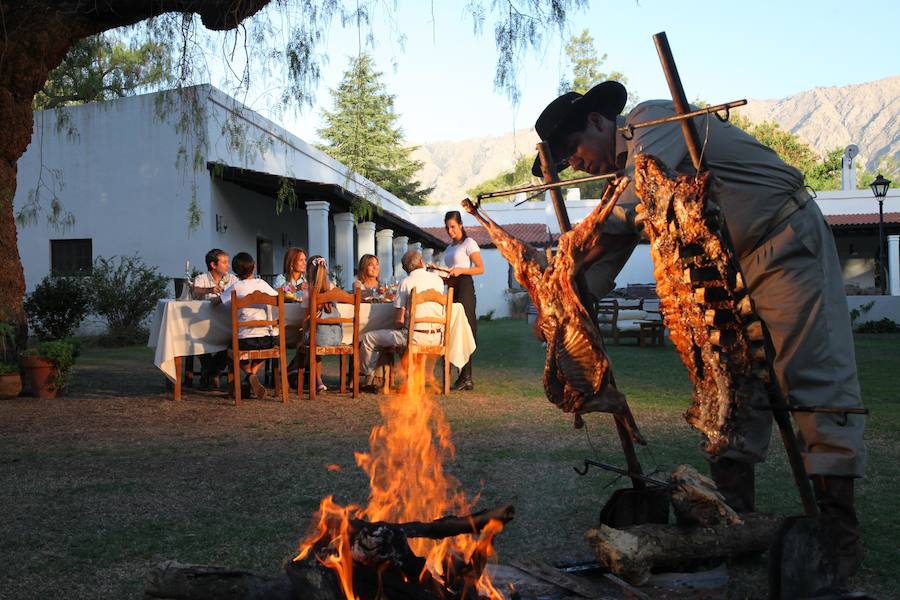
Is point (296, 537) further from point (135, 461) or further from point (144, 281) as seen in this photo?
point (144, 281)

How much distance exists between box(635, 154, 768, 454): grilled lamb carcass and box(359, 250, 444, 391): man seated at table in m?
6.30

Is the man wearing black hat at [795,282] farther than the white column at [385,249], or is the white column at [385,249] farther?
the white column at [385,249]

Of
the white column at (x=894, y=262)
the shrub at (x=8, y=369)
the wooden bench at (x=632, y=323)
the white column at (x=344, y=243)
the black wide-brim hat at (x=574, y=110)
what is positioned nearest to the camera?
the black wide-brim hat at (x=574, y=110)

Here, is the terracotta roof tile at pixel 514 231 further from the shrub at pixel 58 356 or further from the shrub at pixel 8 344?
the shrub at pixel 58 356

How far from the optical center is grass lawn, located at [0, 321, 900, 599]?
11.0 feet

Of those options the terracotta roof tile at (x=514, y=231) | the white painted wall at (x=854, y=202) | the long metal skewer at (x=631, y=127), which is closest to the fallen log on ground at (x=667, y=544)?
the long metal skewer at (x=631, y=127)

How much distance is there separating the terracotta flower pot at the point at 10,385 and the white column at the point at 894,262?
29043 millimetres

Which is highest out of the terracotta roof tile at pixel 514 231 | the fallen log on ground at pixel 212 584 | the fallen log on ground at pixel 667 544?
the terracotta roof tile at pixel 514 231

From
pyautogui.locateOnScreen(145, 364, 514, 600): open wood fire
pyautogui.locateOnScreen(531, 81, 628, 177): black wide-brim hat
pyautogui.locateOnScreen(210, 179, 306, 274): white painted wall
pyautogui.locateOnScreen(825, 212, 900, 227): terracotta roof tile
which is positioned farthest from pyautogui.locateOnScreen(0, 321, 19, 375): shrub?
pyautogui.locateOnScreen(825, 212, 900, 227): terracotta roof tile

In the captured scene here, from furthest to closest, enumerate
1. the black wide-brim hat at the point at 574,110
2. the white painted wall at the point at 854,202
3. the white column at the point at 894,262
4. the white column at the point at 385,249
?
the white painted wall at the point at 854,202 → the white column at the point at 894,262 → the white column at the point at 385,249 → the black wide-brim hat at the point at 574,110

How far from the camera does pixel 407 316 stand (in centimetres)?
859

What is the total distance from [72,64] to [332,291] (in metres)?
4.34

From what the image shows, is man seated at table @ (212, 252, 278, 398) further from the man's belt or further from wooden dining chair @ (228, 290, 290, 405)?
the man's belt

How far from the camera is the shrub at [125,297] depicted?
17.5 metres
